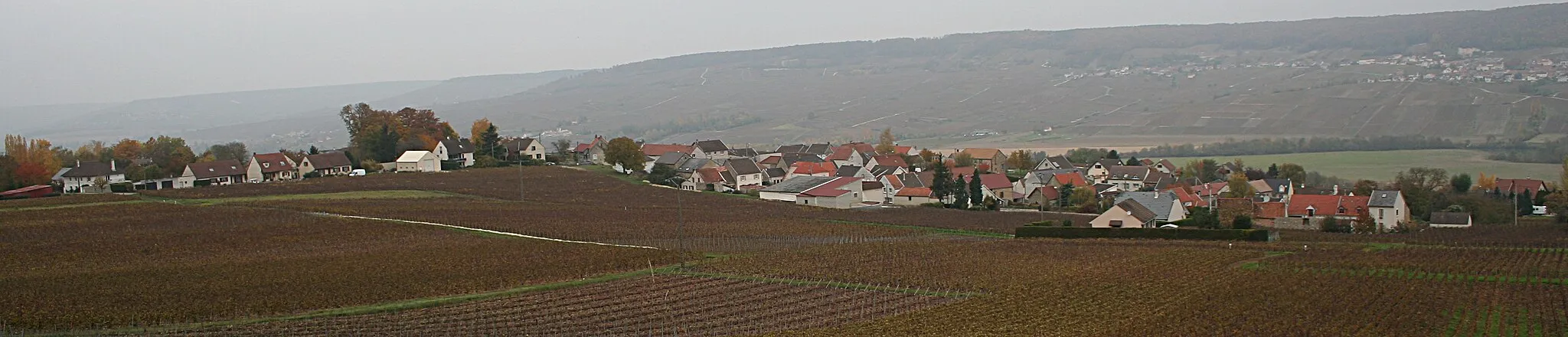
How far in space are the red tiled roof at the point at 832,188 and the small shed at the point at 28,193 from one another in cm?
2882

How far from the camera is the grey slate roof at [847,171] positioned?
60562 mm

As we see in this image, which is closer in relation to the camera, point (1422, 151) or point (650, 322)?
point (650, 322)

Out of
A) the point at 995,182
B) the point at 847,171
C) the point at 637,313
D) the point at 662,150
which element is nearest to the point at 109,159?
the point at 662,150

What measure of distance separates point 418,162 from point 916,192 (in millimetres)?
25841

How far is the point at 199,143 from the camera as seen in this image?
187 m

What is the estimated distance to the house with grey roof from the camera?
42.6 m

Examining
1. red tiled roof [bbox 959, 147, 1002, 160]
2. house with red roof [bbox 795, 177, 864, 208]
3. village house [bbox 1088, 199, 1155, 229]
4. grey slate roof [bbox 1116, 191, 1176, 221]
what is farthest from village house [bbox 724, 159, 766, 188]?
village house [bbox 1088, 199, 1155, 229]

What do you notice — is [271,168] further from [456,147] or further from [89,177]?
[456,147]

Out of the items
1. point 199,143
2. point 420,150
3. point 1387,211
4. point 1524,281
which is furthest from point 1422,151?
point 199,143

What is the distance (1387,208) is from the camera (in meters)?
43.1

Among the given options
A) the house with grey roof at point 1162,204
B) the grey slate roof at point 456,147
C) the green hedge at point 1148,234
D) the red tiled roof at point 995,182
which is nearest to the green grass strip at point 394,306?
the green hedge at point 1148,234

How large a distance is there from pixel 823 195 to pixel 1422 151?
59.4 m

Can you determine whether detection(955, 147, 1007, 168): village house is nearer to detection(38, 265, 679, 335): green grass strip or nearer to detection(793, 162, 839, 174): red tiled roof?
detection(793, 162, 839, 174): red tiled roof

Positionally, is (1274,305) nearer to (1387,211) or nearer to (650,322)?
(650,322)
